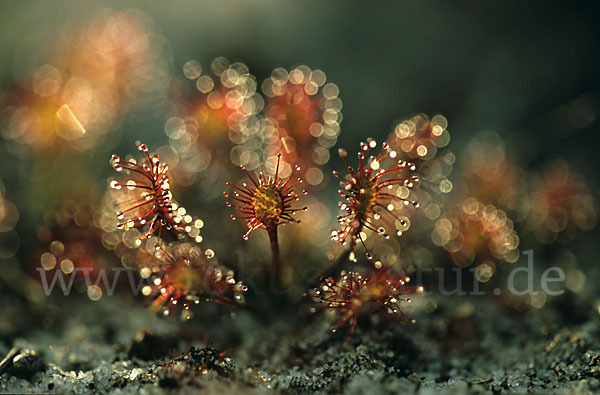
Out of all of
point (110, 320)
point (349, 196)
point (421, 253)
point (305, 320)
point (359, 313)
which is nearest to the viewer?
point (349, 196)

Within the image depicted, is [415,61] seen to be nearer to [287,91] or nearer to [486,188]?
[486,188]

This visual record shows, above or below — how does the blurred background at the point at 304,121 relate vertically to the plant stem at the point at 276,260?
above

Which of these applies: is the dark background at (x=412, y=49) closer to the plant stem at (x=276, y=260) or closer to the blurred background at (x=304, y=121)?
the blurred background at (x=304, y=121)

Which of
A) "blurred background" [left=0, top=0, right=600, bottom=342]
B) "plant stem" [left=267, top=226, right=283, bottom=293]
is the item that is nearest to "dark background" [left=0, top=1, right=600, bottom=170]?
"blurred background" [left=0, top=0, right=600, bottom=342]

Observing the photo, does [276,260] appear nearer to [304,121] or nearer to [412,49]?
[304,121]

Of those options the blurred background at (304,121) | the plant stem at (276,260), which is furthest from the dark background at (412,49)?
the plant stem at (276,260)

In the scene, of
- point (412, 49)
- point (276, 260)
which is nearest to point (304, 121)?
point (276, 260)

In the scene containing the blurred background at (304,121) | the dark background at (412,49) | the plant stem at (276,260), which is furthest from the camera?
the dark background at (412,49)

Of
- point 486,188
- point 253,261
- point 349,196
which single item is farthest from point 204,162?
point 486,188
